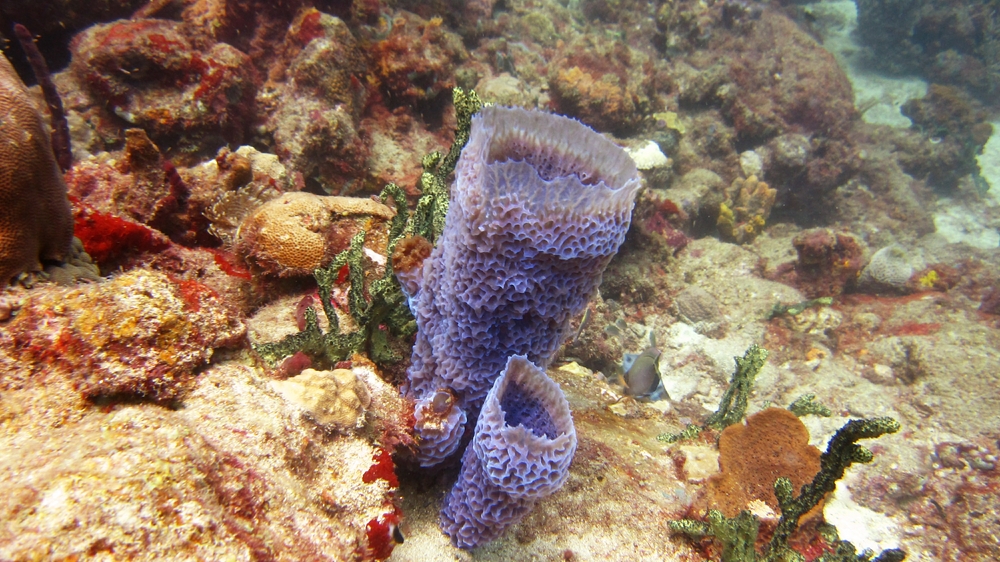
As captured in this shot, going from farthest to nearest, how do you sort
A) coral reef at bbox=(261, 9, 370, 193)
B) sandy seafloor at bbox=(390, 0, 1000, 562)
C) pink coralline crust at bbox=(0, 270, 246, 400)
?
coral reef at bbox=(261, 9, 370, 193) < sandy seafloor at bbox=(390, 0, 1000, 562) < pink coralline crust at bbox=(0, 270, 246, 400)

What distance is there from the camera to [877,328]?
6949 mm

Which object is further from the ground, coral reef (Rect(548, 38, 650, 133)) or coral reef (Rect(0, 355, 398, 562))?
coral reef (Rect(0, 355, 398, 562))

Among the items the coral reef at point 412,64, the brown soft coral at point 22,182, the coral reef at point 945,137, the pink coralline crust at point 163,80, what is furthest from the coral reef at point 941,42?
Answer: the brown soft coral at point 22,182

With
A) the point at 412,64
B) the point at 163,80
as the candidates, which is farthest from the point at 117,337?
the point at 412,64

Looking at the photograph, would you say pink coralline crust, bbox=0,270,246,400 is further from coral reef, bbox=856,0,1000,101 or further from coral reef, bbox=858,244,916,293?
coral reef, bbox=856,0,1000,101

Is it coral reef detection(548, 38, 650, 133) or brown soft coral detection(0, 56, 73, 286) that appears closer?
brown soft coral detection(0, 56, 73, 286)

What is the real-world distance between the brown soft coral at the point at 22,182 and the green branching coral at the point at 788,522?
361 cm

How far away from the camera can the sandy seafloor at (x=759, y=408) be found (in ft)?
8.39

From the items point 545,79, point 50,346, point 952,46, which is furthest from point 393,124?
point 952,46

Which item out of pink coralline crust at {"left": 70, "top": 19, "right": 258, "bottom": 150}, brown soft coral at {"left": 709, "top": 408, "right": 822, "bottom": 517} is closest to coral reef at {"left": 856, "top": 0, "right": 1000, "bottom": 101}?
brown soft coral at {"left": 709, "top": 408, "right": 822, "bottom": 517}

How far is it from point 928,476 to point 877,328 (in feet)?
8.97

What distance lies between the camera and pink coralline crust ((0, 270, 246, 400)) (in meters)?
1.39

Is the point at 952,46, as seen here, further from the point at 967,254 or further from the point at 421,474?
the point at 421,474

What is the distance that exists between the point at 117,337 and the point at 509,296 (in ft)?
4.78
